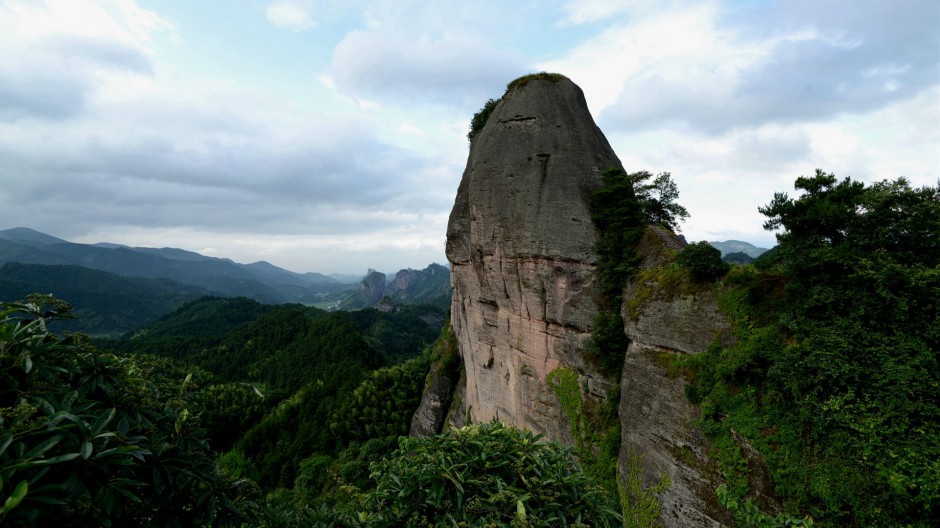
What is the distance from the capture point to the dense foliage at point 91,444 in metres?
3.01

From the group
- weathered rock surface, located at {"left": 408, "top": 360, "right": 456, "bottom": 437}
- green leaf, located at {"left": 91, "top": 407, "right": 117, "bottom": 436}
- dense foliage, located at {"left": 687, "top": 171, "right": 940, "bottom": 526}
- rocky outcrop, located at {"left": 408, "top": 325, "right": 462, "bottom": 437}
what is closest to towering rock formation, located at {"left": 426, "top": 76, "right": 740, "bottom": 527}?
dense foliage, located at {"left": 687, "top": 171, "right": 940, "bottom": 526}

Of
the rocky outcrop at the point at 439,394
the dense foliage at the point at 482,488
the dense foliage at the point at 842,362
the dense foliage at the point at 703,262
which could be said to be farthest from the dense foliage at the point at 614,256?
the rocky outcrop at the point at 439,394

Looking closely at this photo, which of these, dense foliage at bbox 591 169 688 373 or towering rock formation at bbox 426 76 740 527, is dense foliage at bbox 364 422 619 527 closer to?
towering rock formation at bbox 426 76 740 527

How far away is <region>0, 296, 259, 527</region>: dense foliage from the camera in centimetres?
301

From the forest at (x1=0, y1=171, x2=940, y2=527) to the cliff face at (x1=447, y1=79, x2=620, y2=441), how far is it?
154 centimetres

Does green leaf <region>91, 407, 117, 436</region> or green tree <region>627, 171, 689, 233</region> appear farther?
green tree <region>627, 171, 689, 233</region>

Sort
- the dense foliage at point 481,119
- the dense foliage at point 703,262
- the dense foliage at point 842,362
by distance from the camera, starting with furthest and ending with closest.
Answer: the dense foliage at point 481,119 → the dense foliage at point 703,262 → the dense foliage at point 842,362

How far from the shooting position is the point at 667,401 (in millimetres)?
14195

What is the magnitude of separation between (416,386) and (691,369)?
32.9m

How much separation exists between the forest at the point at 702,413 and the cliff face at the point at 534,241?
1535 millimetres

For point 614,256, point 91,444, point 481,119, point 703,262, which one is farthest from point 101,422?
point 481,119

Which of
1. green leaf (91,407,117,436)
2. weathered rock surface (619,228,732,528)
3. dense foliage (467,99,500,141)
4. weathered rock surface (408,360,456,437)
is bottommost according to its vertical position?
weathered rock surface (408,360,456,437)

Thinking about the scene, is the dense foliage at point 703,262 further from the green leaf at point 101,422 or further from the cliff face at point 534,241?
the green leaf at point 101,422

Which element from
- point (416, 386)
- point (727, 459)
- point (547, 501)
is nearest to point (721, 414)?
point (727, 459)
